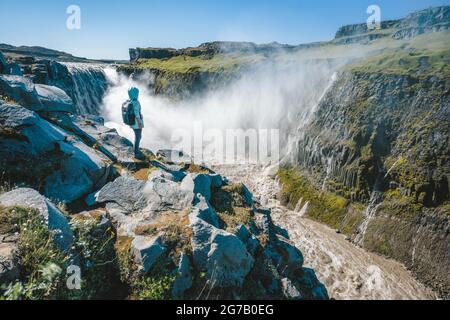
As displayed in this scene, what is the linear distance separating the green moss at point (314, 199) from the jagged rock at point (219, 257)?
2218 centimetres

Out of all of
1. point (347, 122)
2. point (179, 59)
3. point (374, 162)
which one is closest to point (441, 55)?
point (347, 122)

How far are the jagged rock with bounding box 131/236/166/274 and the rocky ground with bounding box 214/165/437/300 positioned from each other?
15.1 m

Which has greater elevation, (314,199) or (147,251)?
(147,251)

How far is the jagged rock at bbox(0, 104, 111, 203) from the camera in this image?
10812 mm

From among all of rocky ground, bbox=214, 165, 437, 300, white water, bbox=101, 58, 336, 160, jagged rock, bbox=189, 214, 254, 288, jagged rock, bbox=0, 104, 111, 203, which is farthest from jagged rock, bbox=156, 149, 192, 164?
white water, bbox=101, 58, 336, 160

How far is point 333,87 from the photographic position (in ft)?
127

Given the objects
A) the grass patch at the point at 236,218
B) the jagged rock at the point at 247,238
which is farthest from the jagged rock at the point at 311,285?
the grass patch at the point at 236,218

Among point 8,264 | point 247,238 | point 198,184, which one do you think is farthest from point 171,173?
point 8,264

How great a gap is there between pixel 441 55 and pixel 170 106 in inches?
1807

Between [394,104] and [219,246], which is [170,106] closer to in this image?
[394,104]

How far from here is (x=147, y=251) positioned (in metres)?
8.37

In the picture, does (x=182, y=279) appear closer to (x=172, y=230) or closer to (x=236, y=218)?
(x=172, y=230)

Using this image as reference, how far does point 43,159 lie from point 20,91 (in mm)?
5031

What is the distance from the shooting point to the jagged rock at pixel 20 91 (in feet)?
46.4
